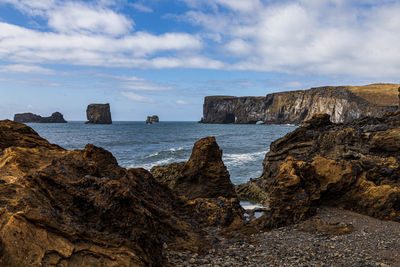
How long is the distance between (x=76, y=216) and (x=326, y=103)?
513ft

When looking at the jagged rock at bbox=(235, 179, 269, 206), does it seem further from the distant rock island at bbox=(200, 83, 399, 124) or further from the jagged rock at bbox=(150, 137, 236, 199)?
the distant rock island at bbox=(200, 83, 399, 124)

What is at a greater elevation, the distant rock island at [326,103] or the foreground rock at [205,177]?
the distant rock island at [326,103]

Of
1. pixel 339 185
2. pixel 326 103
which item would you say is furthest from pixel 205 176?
pixel 326 103

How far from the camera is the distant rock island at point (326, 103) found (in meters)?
122

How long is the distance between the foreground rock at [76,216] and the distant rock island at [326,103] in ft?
317

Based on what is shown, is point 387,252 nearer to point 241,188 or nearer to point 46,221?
point 46,221

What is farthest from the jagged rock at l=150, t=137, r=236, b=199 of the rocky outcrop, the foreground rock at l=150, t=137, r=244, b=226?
the rocky outcrop

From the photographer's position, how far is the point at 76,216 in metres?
6.12

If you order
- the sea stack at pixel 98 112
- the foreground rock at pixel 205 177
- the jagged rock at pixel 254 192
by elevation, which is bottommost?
the jagged rock at pixel 254 192

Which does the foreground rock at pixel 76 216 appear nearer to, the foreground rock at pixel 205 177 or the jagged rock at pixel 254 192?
the foreground rock at pixel 205 177

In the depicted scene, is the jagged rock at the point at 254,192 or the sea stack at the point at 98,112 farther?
the sea stack at the point at 98,112

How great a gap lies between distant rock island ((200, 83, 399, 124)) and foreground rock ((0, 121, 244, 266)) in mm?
96621

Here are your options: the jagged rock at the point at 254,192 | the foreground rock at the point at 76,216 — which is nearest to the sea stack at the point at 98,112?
the jagged rock at the point at 254,192

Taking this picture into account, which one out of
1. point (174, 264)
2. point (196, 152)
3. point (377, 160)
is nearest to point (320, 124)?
point (377, 160)
